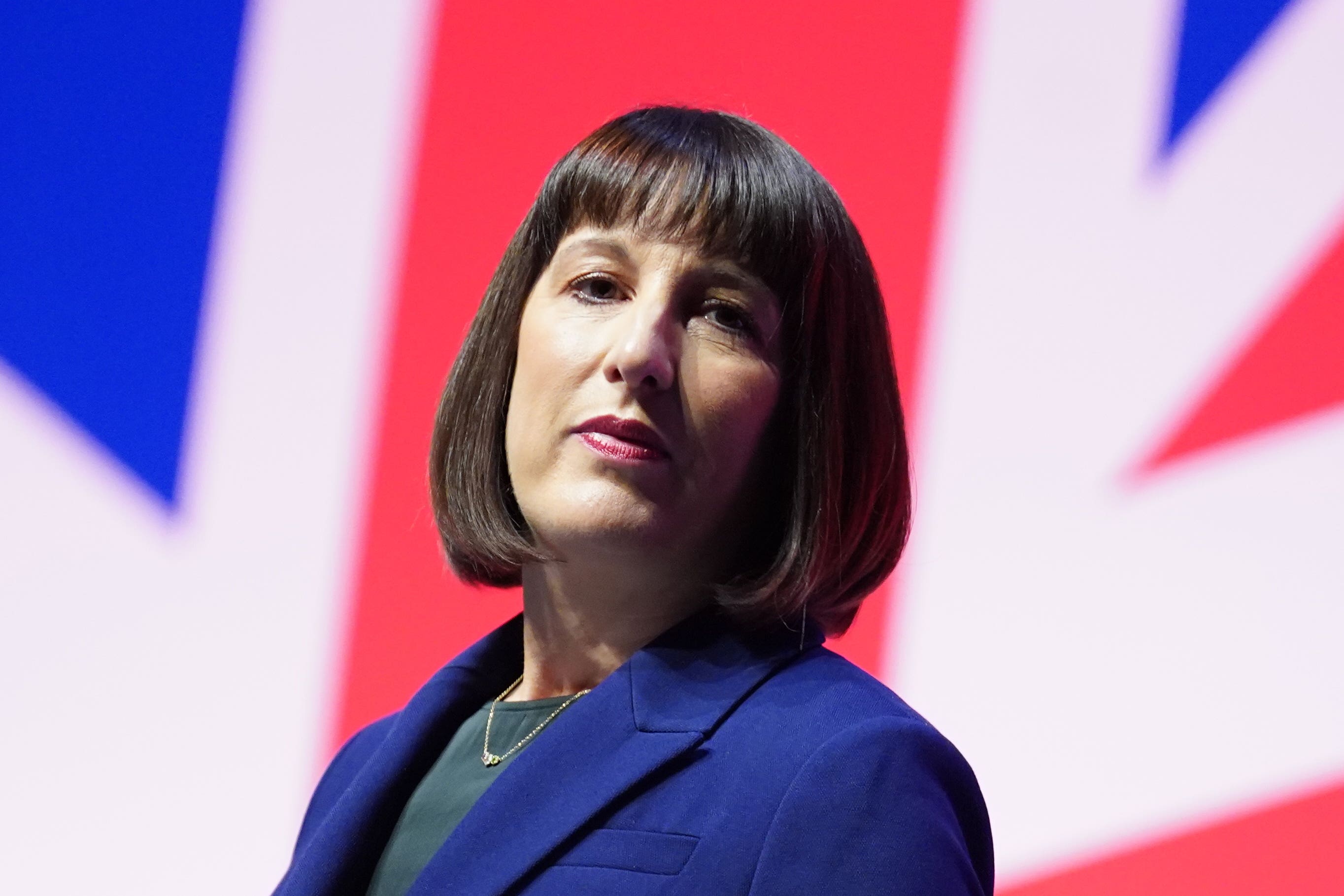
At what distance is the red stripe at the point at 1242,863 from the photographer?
184 cm

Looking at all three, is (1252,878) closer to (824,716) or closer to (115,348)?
(824,716)

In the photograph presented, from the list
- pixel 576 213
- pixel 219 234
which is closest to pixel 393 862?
pixel 576 213

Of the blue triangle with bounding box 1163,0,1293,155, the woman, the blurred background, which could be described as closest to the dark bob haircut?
the woman

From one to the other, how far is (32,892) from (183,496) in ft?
2.27

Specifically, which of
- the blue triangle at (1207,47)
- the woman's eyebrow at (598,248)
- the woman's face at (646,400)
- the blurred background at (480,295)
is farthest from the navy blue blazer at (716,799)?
the blue triangle at (1207,47)

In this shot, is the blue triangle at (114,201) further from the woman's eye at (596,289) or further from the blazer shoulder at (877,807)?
the blazer shoulder at (877,807)

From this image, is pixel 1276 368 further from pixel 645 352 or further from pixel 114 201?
pixel 114 201

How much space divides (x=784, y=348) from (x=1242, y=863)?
1047 millimetres

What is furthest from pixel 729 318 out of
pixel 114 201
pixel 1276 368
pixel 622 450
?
pixel 114 201

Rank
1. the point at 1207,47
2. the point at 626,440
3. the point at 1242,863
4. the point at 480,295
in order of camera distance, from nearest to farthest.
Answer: the point at 626,440 → the point at 1242,863 → the point at 1207,47 → the point at 480,295

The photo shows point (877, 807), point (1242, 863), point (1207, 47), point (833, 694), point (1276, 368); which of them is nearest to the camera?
point (877, 807)

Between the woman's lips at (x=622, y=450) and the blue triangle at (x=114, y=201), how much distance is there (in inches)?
51.3

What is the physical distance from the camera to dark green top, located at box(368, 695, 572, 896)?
1.37 metres

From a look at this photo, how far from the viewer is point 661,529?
132 centimetres
